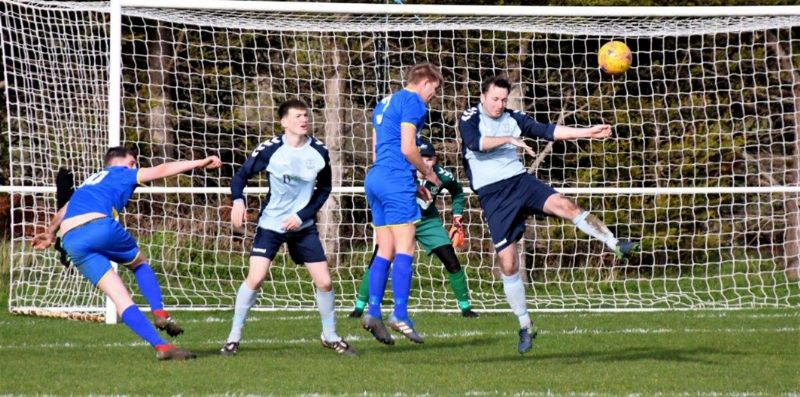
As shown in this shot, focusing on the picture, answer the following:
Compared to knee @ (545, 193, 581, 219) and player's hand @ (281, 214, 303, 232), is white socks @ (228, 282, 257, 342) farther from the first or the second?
knee @ (545, 193, 581, 219)

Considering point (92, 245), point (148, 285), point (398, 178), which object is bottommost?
point (148, 285)

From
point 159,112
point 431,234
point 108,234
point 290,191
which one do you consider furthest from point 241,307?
point 159,112

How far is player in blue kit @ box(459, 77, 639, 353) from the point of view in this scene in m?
9.63

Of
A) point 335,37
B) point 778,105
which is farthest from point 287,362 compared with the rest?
point 778,105

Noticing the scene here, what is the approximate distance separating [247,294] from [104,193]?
1213 mm

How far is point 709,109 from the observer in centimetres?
1773

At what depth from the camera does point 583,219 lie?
31.1ft

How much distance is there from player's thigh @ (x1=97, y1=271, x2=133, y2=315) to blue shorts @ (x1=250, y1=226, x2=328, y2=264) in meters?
0.92

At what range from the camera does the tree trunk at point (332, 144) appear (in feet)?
54.1

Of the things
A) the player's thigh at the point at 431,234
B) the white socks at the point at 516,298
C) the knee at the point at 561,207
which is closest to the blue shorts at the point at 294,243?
the white socks at the point at 516,298

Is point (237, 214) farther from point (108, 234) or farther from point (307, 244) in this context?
point (108, 234)

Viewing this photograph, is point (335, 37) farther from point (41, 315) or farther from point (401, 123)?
point (401, 123)

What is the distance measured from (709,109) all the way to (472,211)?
323 centimetres

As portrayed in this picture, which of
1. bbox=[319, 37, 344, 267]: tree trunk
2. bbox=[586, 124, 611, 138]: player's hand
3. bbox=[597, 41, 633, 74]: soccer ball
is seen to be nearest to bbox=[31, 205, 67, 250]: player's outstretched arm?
bbox=[586, 124, 611, 138]: player's hand
